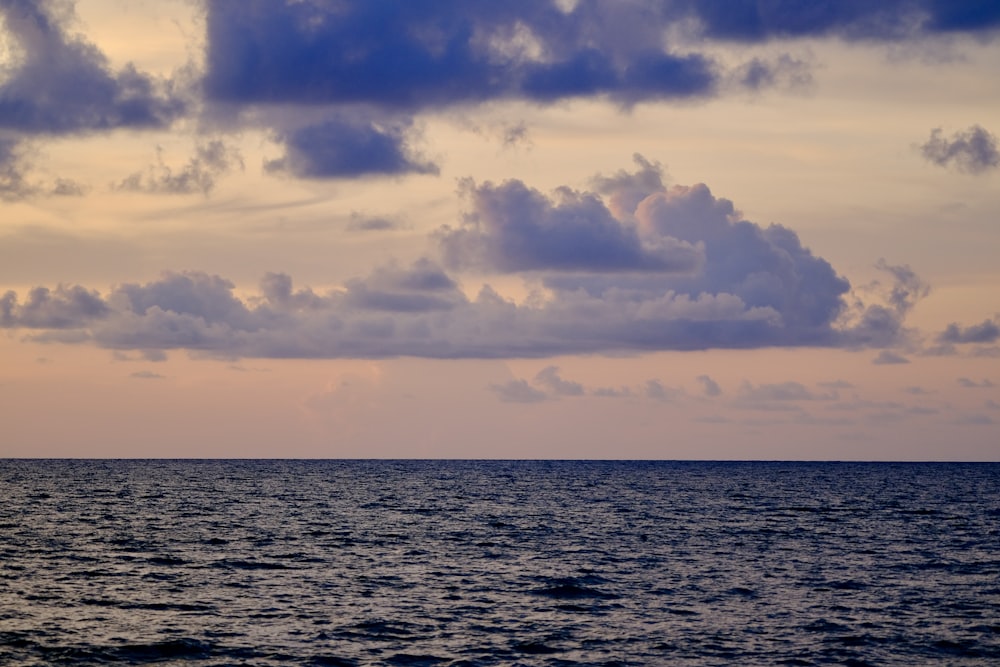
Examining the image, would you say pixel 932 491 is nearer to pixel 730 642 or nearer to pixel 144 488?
pixel 144 488

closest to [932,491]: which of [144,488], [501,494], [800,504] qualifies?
[800,504]

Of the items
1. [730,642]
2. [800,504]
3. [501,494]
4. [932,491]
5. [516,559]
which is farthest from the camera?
[932,491]

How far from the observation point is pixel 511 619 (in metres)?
51.3

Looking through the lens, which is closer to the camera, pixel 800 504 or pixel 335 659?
pixel 335 659

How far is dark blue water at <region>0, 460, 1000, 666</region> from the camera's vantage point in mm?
45094

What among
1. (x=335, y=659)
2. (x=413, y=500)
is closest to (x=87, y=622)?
(x=335, y=659)

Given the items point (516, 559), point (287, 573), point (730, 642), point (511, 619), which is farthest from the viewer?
point (516, 559)

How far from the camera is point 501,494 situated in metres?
165

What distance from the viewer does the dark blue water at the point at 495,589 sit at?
45.1 meters

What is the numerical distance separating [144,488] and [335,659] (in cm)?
14068

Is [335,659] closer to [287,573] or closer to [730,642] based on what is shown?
[730,642]

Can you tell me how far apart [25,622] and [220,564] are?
20.5 metres

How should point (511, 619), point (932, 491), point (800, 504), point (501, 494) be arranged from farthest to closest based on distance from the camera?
point (932, 491) < point (501, 494) < point (800, 504) < point (511, 619)

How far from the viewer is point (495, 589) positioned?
6006 cm
